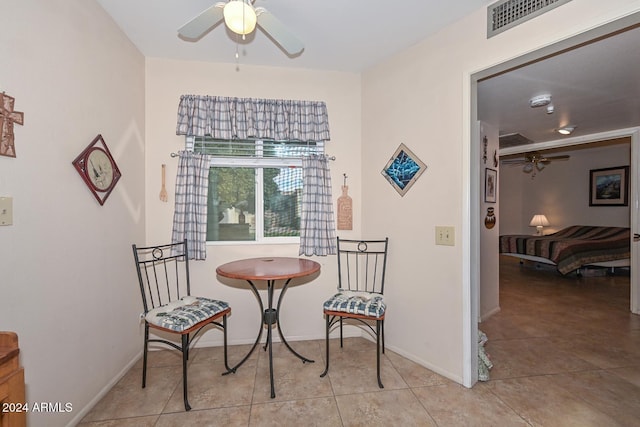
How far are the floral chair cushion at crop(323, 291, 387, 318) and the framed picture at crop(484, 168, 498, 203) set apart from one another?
204cm

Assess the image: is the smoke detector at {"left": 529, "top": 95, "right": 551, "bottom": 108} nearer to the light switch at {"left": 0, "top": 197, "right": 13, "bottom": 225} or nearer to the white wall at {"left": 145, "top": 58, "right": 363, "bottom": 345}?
the white wall at {"left": 145, "top": 58, "right": 363, "bottom": 345}

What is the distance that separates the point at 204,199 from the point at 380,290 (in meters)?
1.86

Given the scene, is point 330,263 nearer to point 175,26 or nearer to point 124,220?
point 124,220

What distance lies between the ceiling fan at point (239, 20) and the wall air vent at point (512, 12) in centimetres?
131

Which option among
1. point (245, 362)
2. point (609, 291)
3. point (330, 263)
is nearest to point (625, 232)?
point (609, 291)

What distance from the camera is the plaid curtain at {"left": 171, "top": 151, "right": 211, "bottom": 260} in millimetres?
2520

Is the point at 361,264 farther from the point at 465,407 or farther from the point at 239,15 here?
the point at 239,15

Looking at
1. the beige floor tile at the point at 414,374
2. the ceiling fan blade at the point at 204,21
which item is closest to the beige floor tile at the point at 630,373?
the beige floor tile at the point at 414,374

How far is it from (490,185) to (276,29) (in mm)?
3008

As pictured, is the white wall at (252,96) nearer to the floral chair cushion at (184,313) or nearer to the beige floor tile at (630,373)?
the floral chair cushion at (184,313)

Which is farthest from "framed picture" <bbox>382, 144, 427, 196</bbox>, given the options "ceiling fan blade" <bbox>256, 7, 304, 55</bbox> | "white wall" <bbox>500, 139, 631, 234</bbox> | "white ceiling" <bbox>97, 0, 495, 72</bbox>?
"white wall" <bbox>500, 139, 631, 234</bbox>

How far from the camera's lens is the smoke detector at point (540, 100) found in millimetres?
2828

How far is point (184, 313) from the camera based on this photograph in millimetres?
1969

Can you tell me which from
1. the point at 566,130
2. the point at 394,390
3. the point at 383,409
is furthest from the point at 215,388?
the point at 566,130
